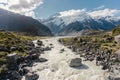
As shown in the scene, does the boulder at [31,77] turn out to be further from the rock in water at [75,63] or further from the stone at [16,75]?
the rock in water at [75,63]

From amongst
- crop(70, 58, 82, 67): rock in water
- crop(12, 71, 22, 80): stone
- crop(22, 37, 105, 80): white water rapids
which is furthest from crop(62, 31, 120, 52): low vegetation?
crop(12, 71, 22, 80): stone

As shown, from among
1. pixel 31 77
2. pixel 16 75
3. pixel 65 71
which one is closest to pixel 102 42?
pixel 65 71

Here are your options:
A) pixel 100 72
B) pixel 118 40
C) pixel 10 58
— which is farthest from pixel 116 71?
pixel 118 40

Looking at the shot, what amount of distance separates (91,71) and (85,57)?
15105mm

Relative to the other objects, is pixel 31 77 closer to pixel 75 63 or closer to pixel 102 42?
pixel 75 63

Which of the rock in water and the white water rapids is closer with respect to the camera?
the white water rapids

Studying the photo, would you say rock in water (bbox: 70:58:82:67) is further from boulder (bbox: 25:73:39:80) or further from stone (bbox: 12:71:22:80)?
stone (bbox: 12:71:22:80)

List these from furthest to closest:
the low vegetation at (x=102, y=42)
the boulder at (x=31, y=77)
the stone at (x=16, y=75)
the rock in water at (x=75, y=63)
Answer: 1. the low vegetation at (x=102, y=42)
2. the rock in water at (x=75, y=63)
3. the stone at (x=16, y=75)
4. the boulder at (x=31, y=77)

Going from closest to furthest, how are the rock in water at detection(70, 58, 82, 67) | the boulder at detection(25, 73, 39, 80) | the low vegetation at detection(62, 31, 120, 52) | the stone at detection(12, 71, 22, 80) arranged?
the boulder at detection(25, 73, 39, 80) → the stone at detection(12, 71, 22, 80) → the rock in water at detection(70, 58, 82, 67) → the low vegetation at detection(62, 31, 120, 52)

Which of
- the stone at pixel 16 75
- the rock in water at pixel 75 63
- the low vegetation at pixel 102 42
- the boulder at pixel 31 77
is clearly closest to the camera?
the boulder at pixel 31 77

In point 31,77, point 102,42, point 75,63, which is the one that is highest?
point 102,42

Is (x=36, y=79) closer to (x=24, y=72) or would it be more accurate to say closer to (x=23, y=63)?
(x=24, y=72)

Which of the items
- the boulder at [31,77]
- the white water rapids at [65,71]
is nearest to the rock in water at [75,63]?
the white water rapids at [65,71]

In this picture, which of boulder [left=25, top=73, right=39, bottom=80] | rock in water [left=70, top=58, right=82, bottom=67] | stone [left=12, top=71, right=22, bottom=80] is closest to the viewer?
boulder [left=25, top=73, right=39, bottom=80]
